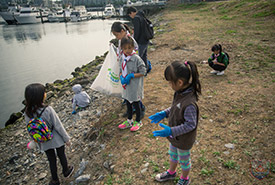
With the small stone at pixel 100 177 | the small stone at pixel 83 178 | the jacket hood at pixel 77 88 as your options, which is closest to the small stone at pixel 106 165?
the small stone at pixel 100 177

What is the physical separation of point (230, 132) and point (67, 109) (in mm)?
5838

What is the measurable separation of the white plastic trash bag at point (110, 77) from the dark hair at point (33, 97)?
1919mm

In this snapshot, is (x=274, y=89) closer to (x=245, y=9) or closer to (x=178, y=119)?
(x=178, y=119)

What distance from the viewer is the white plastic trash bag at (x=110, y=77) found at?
4.38 metres

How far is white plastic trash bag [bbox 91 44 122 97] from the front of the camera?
4.38 metres

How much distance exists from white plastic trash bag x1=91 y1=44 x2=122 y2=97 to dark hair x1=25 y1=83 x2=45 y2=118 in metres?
1.92

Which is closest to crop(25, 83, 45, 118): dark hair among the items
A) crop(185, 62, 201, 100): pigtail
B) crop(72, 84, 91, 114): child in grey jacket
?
crop(185, 62, 201, 100): pigtail

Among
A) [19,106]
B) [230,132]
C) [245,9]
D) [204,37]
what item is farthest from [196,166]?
[245,9]

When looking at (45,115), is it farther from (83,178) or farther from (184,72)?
(184,72)

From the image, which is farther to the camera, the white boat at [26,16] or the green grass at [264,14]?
the white boat at [26,16]

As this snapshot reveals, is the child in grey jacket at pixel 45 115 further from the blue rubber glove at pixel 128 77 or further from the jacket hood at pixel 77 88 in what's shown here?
the jacket hood at pixel 77 88

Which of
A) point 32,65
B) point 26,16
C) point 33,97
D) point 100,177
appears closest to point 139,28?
point 33,97

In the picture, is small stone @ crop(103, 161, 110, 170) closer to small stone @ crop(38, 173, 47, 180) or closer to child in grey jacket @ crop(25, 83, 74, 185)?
child in grey jacket @ crop(25, 83, 74, 185)

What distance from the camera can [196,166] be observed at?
307cm
